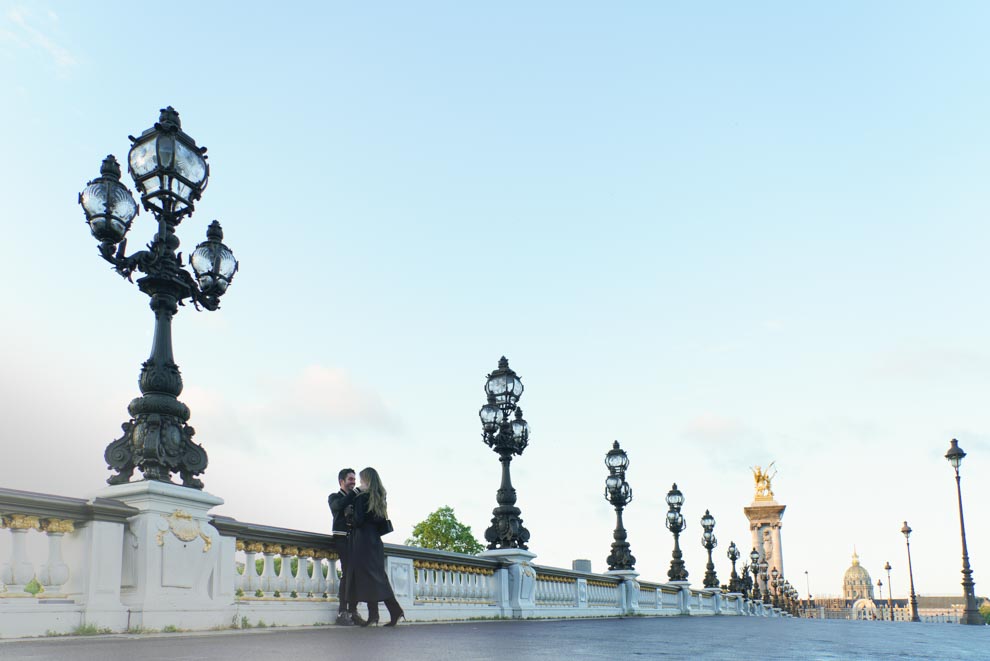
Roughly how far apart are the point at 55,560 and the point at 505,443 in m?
10.5

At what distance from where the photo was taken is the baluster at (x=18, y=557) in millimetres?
7688

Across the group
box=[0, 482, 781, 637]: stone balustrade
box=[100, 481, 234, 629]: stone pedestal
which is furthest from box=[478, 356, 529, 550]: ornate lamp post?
box=[100, 481, 234, 629]: stone pedestal

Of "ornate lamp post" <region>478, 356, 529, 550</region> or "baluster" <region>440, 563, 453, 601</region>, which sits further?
"ornate lamp post" <region>478, 356, 529, 550</region>

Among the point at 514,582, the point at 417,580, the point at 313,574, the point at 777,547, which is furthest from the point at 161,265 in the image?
the point at 777,547

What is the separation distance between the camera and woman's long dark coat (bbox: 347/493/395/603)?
1106 centimetres

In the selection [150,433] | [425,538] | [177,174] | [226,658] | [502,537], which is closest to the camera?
[226,658]

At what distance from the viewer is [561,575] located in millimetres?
20312

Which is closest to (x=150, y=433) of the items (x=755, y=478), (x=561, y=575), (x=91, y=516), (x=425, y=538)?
(x=91, y=516)

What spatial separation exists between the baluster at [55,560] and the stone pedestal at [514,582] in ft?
32.5

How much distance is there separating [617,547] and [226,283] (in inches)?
731

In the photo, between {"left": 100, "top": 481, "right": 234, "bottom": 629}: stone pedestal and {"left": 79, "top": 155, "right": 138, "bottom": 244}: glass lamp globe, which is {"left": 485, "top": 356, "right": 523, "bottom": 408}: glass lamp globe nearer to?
{"left": 100, "top": 481, "right": 234, "bottom": 629}: stone pedestal

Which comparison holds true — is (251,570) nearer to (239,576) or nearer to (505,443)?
(239,576)

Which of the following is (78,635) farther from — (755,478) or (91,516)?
(755,478)

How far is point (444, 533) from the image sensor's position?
8869 centimetres
